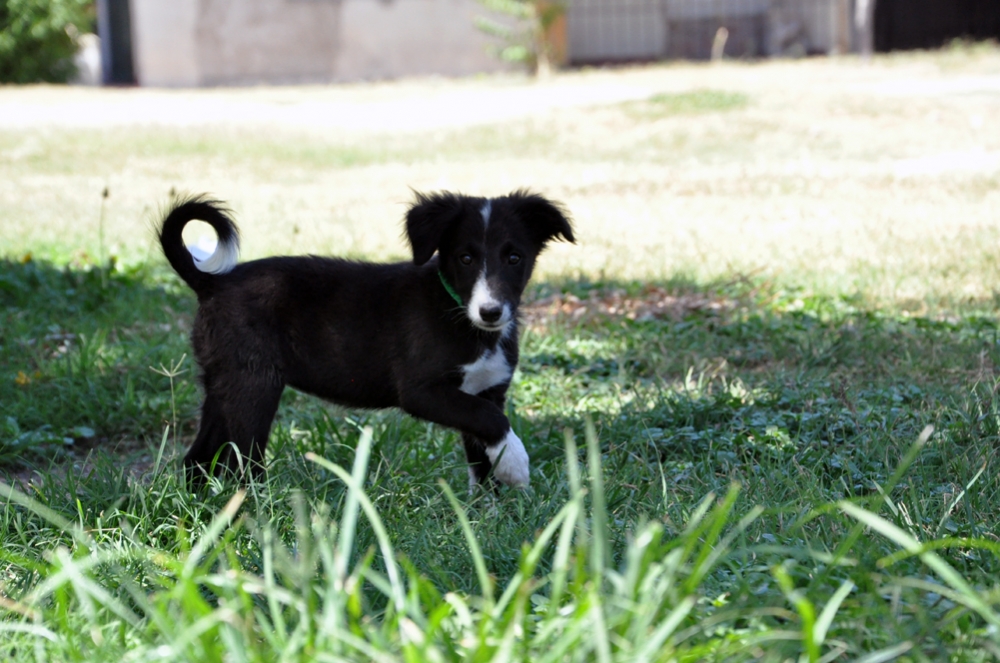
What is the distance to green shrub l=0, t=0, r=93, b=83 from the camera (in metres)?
18.7

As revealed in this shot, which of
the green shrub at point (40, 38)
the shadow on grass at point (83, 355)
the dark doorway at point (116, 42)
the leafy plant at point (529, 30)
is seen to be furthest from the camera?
the dark doorway at point (116, 42)

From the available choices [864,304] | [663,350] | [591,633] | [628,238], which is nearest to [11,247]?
[628,238]

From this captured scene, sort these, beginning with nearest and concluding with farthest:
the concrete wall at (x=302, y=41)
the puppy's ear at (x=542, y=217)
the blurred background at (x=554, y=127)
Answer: the puppy's ear at (x=542, y=217) → the blurred background at (x=554, y=127) → the concrete wall at (x=302, y=41)

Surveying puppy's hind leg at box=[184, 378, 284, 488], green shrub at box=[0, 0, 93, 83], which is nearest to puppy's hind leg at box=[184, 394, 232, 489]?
puppy's hind leg at box=[184, 378, 284, 488]

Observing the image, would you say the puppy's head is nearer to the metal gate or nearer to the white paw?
the white paw

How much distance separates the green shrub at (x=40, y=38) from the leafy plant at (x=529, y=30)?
704 centimetres

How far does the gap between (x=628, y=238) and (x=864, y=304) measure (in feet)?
7.73

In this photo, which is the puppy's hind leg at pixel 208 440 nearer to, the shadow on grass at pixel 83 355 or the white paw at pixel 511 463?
the shadow on grass at pixel 83 355

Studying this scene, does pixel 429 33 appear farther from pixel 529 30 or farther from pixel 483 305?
pixel 483 305

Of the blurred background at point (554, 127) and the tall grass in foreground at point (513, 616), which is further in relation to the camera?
the blurred background at point (554, 127)

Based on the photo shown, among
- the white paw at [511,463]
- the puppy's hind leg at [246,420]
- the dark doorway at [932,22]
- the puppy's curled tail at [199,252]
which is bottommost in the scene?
the white paw at [511,463]

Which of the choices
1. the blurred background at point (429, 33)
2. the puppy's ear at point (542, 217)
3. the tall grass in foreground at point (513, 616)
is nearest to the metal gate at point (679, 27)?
the blurred background at point (429, 33)

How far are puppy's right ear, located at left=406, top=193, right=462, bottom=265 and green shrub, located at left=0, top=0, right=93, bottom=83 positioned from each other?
56.8 ft

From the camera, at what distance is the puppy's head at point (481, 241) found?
3543mm
